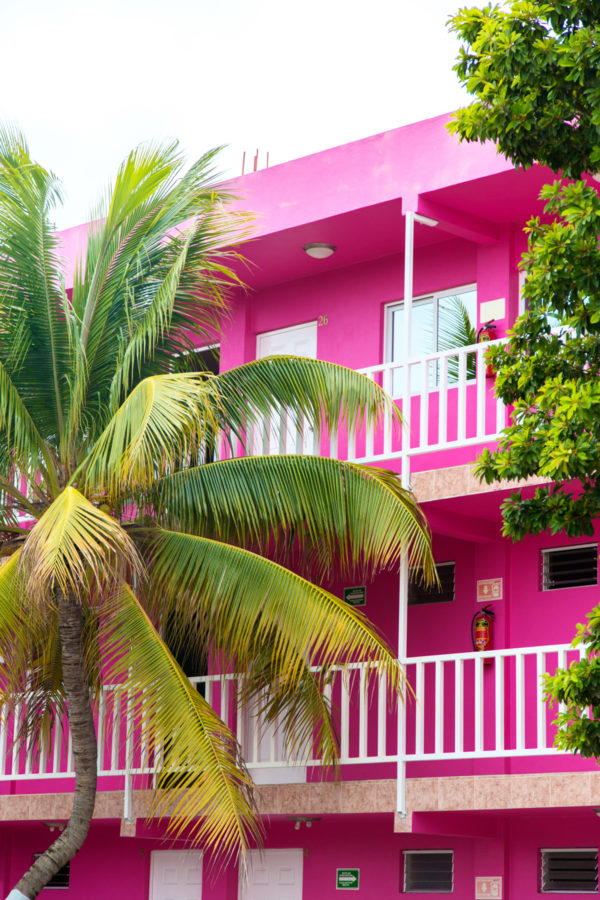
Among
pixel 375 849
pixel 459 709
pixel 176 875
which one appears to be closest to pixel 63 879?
pixel 176 875

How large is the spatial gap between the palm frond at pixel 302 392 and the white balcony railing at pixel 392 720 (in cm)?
222

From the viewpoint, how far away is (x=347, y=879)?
1423 cm

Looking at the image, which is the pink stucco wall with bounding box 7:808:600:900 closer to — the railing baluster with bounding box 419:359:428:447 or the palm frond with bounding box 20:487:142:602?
the railing baluster with bounding box 419:359:428:447

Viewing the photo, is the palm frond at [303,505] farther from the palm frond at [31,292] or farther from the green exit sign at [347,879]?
the green exit sign at [347,879]

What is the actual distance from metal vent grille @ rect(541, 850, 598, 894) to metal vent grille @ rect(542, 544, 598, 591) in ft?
7.90

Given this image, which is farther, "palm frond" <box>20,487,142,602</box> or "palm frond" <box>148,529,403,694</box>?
"palm frond" <box>148,529,403,694</box>

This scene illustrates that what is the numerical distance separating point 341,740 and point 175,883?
402cm

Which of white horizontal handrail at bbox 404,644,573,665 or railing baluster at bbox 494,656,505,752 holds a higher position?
white horizontal handrail at bbox 404,644,573,665

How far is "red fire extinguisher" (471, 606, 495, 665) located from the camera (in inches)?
531

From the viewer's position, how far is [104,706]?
13.5m

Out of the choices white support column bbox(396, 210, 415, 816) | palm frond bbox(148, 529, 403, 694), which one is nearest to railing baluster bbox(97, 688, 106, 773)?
palm frond bbox(148, 529, 403, 694)

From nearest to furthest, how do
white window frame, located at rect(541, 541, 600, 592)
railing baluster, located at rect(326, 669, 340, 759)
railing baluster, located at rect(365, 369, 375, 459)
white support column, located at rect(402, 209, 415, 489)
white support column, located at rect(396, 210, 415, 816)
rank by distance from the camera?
1. white support column, located at rect(396, 210, 415, 816)
2. railing baluster, located at rect(326, 669, 340, 759)
3. white support column, located at rect(402, 209, 415, 489)
4. railing baluster, located at rect(365, 369, 375, 459)
5. white window frame, located at rect(541, 541, 600, 592)

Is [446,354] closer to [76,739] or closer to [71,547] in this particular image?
[71,547]

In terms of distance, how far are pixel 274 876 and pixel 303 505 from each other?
471 centimetres
